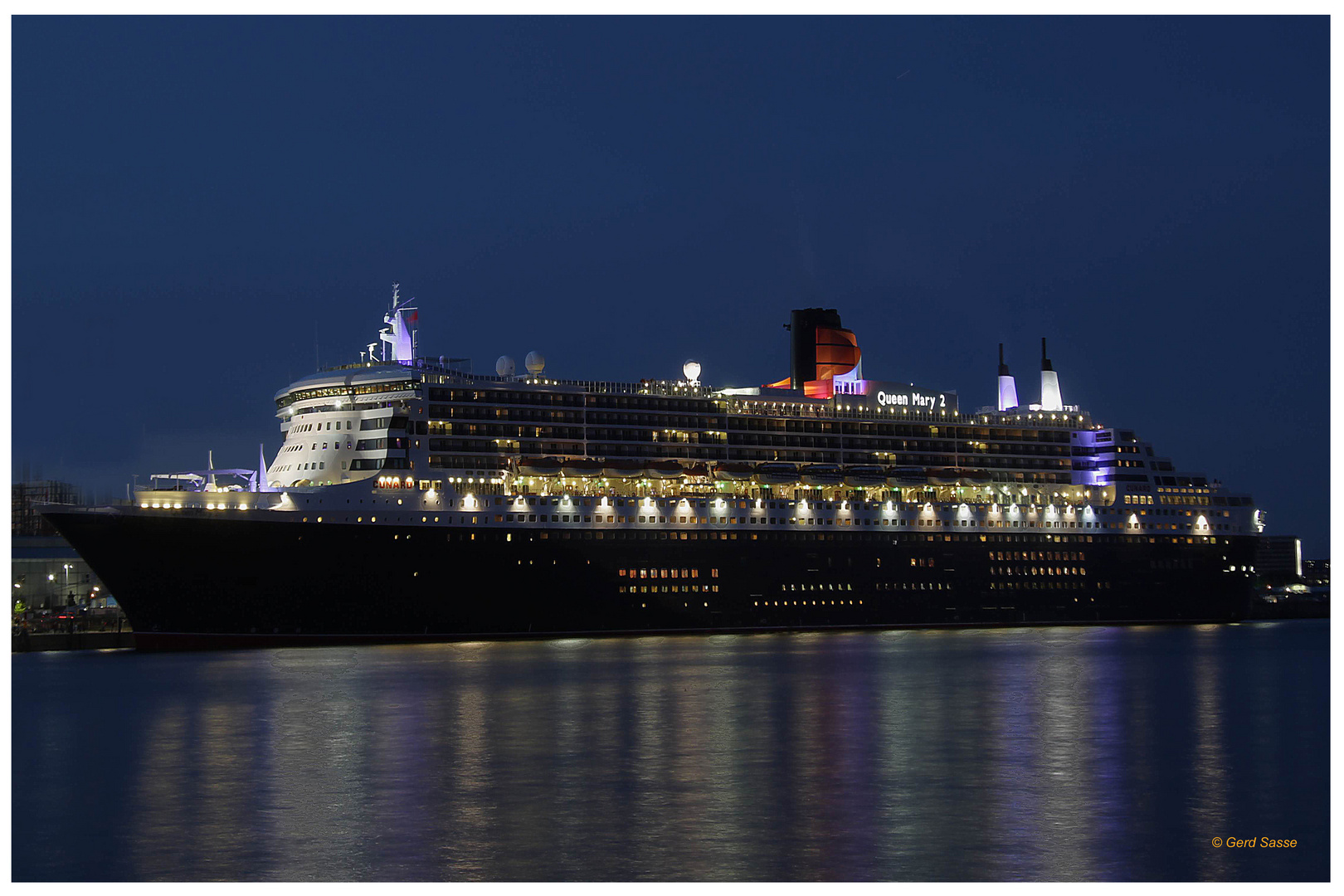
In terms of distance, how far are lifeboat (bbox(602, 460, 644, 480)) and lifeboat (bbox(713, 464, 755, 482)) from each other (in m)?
3.73

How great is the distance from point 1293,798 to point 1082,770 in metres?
3.82

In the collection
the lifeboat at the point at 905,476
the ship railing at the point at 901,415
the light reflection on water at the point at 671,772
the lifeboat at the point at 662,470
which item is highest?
the ship railing at the point at 901,415

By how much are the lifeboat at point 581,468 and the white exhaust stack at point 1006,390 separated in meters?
26.4

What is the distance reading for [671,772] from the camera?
28.2 m

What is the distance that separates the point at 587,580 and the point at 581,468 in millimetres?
5371

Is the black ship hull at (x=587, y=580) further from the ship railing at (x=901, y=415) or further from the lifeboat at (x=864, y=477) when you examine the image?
the ship railing at (x=901, y=415)

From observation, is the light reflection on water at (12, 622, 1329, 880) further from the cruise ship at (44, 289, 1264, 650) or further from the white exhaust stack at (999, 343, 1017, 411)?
the white exhaust stack at (999, 343, 1017, 411)

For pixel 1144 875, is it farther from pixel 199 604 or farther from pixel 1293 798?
pixel 199 604

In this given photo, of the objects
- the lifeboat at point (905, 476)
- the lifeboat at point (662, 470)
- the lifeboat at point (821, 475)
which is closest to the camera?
the lifeboat at point (662, 470)

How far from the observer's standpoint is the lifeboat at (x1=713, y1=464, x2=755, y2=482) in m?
68.2

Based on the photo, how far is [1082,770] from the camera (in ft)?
92.7

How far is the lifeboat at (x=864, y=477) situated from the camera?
71.8 m

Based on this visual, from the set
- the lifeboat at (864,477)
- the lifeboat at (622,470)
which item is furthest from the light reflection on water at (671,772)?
the lifeboat at (864,477)

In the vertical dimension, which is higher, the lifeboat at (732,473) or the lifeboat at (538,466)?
the lifeboat at (538,466)
